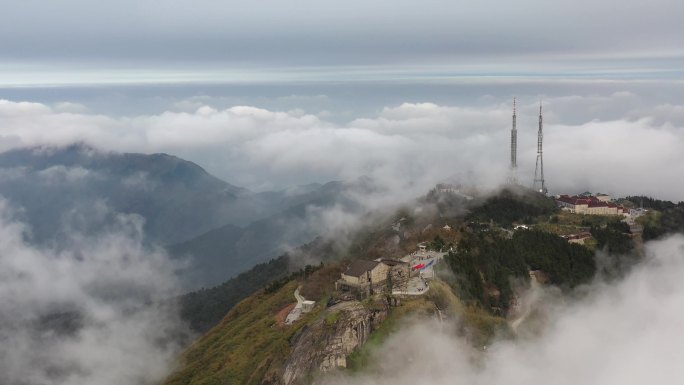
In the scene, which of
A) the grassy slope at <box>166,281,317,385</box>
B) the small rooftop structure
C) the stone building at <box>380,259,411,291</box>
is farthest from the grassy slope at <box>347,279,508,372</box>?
the small rooftop structure

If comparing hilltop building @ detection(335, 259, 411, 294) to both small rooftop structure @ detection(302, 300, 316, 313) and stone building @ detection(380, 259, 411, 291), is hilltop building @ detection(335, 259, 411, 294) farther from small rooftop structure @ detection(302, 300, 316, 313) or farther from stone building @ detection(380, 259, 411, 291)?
small rooftop structure @ detection(302, 300, 316, 313)

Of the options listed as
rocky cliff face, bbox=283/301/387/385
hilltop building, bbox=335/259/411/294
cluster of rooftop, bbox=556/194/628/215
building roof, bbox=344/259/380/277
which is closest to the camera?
rocky cliff face, bbox=283/301/387/385

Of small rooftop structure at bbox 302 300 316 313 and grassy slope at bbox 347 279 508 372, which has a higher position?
grassy slope at bbox 347 279 508 372

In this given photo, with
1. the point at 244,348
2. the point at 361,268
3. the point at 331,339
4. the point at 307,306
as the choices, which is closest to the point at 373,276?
the point at 361,268

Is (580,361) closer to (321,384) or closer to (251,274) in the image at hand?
(321,384)

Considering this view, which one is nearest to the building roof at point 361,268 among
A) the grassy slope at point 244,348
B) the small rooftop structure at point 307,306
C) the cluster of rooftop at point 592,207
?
the grassy slope at point 244,348

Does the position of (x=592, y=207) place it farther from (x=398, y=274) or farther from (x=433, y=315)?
(x=433, y=315)

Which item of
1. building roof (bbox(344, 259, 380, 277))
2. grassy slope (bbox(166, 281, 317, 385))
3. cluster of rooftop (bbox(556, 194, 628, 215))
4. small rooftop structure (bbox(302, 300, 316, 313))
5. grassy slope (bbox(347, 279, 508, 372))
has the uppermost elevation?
building roof (bbox(344, 259, 380, 277))

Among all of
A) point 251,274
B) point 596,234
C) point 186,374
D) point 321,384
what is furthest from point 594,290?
point 251,274
